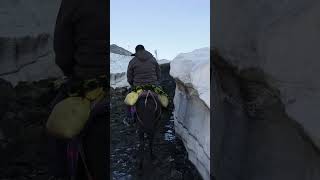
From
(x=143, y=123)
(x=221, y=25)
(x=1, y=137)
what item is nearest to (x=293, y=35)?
(x=221, y=25)

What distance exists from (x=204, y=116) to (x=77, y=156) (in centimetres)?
468

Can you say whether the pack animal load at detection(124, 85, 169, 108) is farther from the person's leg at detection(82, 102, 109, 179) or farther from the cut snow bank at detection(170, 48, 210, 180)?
the person's leg at detection(82, 102, 109, 179)

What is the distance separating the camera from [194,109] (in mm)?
7391

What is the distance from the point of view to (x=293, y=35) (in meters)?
1.62

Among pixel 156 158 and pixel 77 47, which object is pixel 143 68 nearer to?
pixel 156 158

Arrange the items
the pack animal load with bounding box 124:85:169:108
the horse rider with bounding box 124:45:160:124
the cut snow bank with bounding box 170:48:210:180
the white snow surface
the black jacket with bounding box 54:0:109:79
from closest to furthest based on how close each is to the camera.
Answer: the black jacket with bounding box 54:0:109:79, the pack animal load with bounding box 124:85:169:108, the cut snow bank with bounding box 170:48:210:180, the horse rider with bounding box 124:45:160:124, the white snow surface

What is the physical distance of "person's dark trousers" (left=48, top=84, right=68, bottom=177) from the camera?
2.05 meters

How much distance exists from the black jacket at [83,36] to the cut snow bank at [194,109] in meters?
3.96

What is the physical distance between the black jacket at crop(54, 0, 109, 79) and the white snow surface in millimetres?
4025

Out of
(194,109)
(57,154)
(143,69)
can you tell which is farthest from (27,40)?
(194,109)

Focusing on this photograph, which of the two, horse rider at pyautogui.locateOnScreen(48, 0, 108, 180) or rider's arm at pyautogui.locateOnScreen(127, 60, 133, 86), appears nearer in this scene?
horse rider at pyautogui.locateOnScreen(48, 0, 108, 180)

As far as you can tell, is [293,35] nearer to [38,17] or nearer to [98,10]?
[98,10]

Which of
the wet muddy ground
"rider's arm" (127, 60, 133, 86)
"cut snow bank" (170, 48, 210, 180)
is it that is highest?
"rider's arm" (127, 60, 133, 86)

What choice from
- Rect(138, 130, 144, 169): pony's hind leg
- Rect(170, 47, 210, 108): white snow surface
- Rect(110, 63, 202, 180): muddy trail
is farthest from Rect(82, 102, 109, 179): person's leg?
Rect(138, 130, 144, 169): pony's hind leg
